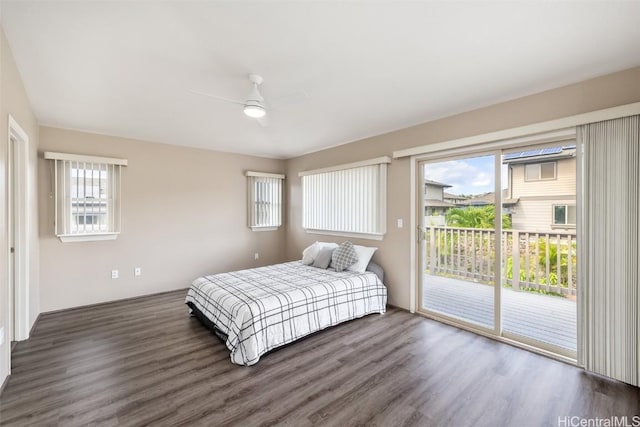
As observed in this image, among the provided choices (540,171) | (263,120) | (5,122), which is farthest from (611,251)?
(5,122)

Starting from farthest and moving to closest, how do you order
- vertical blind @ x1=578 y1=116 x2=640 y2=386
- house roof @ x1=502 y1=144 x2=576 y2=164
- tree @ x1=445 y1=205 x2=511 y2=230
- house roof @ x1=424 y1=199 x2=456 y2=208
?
house roof @ x1=424 y1=199 x2=456 y2=208
tree @ x1=445 y1=205 x2=511 y2=230
house roof @ x1=502 y1=144 x2=576 y2=164
vertical blind @ x1=578 y1=116 x2=640 y2=386

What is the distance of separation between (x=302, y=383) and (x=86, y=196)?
3.87 meters

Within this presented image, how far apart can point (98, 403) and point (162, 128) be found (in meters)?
3.19

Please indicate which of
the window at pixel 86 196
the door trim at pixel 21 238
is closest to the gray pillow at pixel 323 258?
the window at pixel 86 196

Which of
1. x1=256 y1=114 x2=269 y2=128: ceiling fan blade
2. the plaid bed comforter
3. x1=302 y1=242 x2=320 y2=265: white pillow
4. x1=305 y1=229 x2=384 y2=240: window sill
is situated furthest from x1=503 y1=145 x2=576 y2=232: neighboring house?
x1=256 y1=114 x2=269 y2=128: ceiling fan blade

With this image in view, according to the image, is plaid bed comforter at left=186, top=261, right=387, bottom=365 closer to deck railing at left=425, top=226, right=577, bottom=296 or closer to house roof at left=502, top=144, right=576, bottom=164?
deck railing at left=425, top=226, right=577, bottom=296

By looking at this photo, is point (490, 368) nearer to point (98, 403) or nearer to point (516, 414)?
point (516, 414)

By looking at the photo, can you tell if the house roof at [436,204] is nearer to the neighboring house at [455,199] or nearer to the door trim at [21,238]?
the neighboring house at [455,199]

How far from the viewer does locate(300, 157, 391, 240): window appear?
4.09 m

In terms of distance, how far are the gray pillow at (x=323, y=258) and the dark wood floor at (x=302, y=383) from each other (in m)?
1.15

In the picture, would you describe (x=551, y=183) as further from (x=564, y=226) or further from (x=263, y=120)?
(x=263, y=120)

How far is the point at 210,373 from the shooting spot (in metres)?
2.35

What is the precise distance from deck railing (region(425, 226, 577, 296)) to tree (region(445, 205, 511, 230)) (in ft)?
0.23

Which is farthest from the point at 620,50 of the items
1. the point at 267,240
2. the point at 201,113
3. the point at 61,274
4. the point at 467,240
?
the point at 61,274
